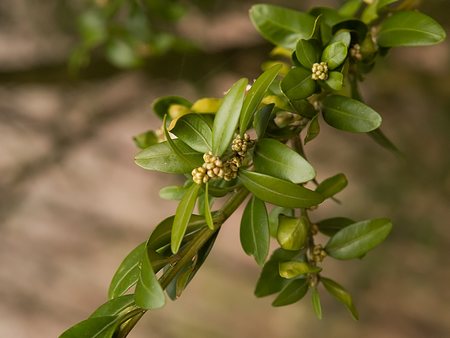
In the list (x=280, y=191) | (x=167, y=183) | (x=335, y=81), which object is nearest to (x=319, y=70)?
(x=335, y=81)

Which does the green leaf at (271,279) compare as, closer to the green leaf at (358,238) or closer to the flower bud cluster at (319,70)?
the green leaf at (358,238)

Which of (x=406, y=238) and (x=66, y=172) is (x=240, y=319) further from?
(x=66, y=172)

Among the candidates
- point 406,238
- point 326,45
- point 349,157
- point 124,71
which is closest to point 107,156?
point 124,71

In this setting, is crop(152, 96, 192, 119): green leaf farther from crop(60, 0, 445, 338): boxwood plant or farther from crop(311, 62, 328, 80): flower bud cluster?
crop(311, 62, 328, 80): flower bud cluster

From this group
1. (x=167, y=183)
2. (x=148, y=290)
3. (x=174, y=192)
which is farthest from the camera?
(x=167, y=183)

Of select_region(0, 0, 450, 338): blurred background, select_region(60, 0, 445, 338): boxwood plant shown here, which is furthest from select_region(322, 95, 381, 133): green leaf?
select_region(0, 0, 450, 338): blurred background

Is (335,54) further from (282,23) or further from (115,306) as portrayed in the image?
(115,306)
